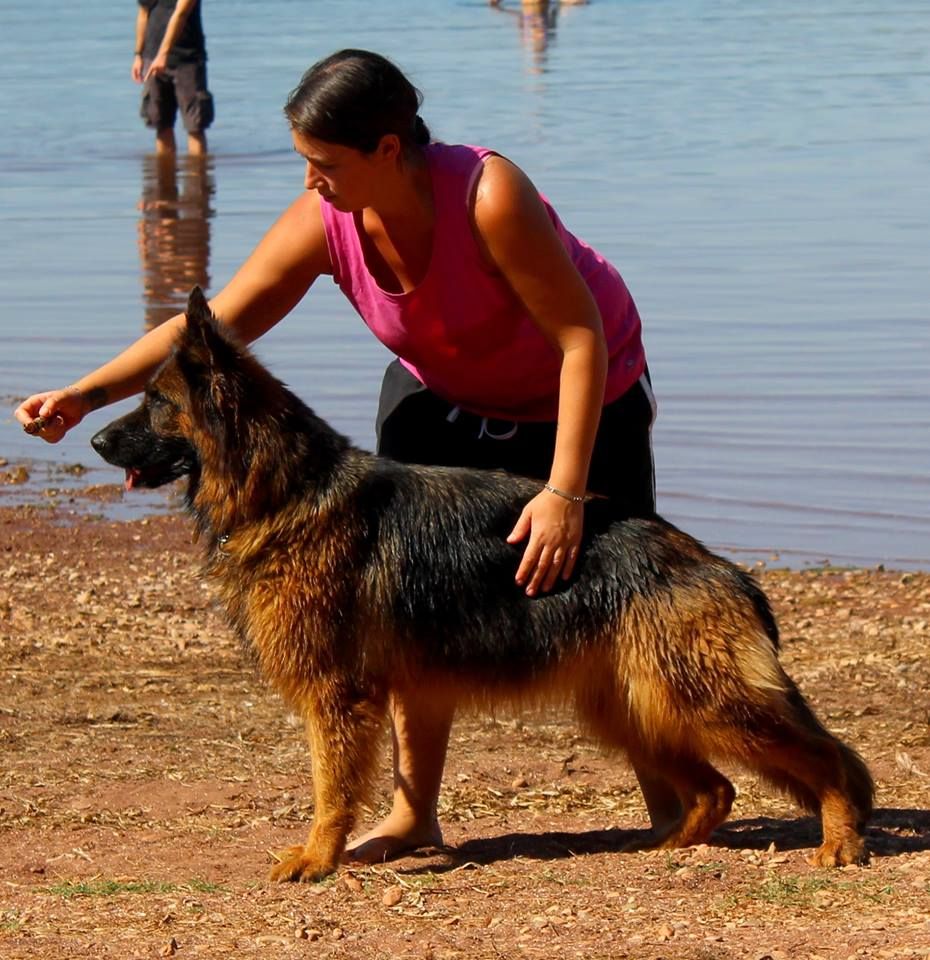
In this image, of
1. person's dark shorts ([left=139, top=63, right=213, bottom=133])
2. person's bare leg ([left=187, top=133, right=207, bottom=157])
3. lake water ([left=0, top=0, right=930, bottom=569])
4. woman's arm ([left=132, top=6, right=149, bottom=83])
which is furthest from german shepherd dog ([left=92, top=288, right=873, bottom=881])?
person's bare leg ([left=187, top=133, right=207, bottom=157])

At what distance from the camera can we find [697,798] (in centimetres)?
525

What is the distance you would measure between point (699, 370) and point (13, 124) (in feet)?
60.7

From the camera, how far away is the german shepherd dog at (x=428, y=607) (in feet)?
16.0

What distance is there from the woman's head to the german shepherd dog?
0.65 m

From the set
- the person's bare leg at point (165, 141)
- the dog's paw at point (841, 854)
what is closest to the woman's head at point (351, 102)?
the dog's paw at point (841, 854)

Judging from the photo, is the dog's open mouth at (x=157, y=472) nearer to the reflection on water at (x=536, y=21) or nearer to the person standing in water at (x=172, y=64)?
the person standing in water at (x=172, y=64)

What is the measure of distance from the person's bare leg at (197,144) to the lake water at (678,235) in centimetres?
29

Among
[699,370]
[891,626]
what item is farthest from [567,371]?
[699,370]

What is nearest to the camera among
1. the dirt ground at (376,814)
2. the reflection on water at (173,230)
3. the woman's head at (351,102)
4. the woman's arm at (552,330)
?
the dirt ground at (376,814)

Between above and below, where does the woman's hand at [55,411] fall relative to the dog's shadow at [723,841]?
above

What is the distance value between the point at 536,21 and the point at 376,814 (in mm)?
44582

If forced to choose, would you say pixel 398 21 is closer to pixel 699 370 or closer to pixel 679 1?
pixel 679 1

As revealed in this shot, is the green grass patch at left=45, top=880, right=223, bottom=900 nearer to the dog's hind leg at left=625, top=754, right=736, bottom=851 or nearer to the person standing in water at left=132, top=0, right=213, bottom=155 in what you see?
the dog's hind leg at left=625, top=754, right=736, bottom=851

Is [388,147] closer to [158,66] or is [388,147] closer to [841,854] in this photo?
[841,854]
